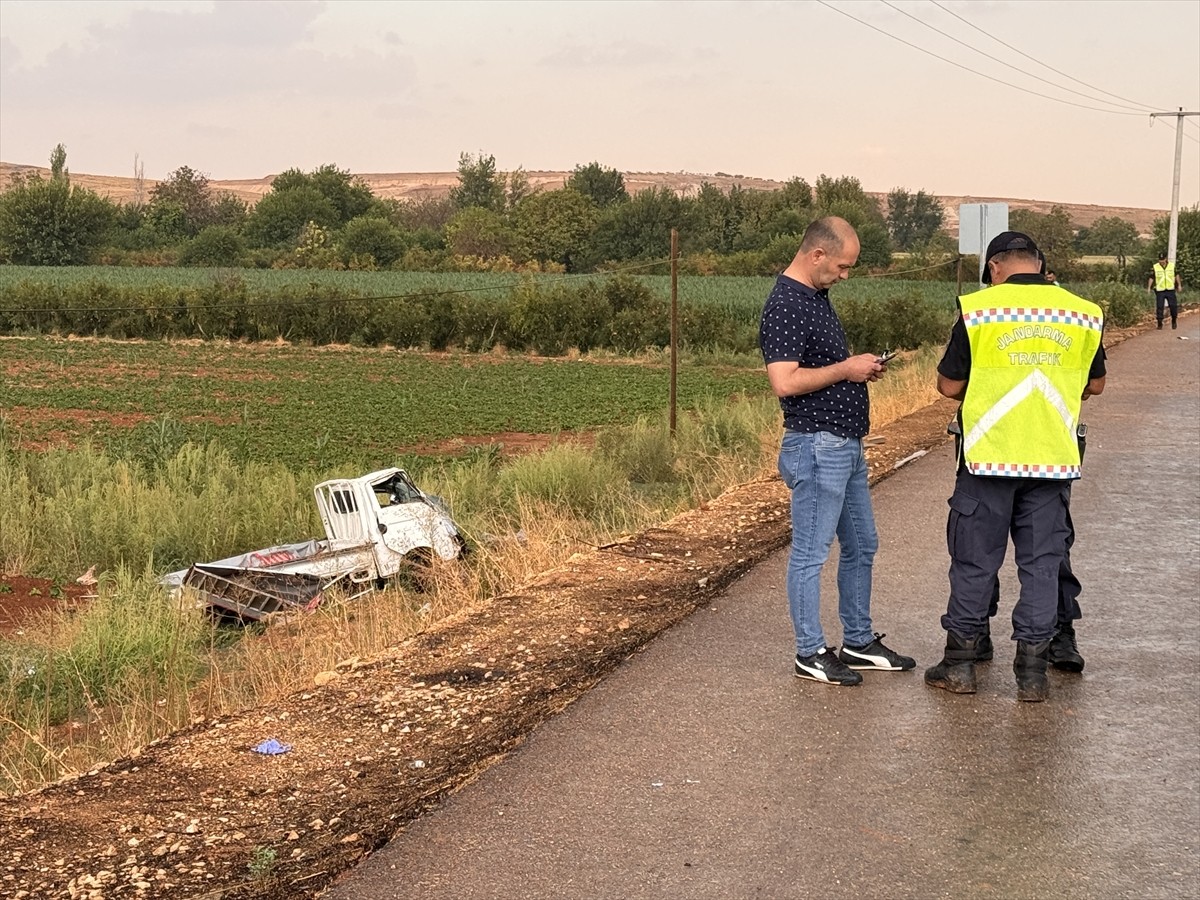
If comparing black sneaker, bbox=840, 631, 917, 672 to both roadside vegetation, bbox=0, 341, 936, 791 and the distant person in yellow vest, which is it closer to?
roadside vegetation, bbox=0, 341, 936, 791

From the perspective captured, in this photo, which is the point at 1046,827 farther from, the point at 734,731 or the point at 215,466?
the point at 215,466

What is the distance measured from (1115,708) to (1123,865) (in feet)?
5.29

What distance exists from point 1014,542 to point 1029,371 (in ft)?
2.41

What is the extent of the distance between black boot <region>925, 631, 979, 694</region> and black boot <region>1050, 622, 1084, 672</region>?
51cm

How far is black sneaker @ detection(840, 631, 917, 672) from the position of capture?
6.34 m

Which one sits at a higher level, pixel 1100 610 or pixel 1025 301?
pixel 1025 301

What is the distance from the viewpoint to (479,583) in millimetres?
8500

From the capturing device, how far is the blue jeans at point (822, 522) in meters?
6.02

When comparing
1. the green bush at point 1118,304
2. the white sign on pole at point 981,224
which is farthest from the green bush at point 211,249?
the white sign on pole at point 981,224

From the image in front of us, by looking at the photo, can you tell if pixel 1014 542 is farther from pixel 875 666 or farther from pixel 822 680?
pixel 822 680

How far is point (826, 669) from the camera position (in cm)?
609

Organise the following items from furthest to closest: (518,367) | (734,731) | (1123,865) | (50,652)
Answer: (518,367), (50,652), (734,731), (1123,865)

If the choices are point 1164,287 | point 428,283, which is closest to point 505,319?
point 1164,287

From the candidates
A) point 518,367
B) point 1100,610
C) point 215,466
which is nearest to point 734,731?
point 1100,610
